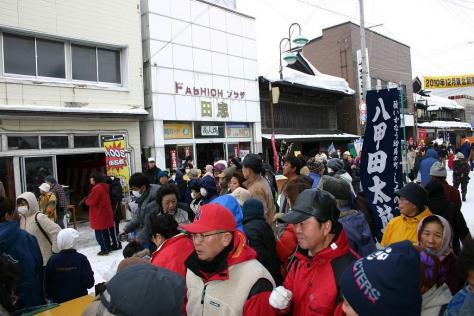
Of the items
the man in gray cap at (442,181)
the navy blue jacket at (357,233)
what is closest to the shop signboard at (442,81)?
the man in gray cap at (442,181)

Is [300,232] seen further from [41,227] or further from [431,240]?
[41,227]

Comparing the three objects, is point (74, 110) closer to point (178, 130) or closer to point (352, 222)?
point (178, 130)

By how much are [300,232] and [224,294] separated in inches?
22.9

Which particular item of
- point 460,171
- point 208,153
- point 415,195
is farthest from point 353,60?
point 415,195

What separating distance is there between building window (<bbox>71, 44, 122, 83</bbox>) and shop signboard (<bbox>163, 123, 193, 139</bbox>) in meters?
A: 2.43

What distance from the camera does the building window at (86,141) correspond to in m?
11.0

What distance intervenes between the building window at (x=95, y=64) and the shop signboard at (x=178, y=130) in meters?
Answer: 2.43

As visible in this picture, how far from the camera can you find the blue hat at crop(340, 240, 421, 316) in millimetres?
1456

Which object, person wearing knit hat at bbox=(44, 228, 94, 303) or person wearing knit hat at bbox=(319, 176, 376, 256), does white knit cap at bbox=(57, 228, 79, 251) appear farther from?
person wearing knit hat at bbox=(319, 176, 376, 256)

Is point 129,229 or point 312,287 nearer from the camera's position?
point 312,287

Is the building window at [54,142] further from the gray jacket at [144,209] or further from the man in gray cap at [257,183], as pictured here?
the man in gray cap at [257,183]

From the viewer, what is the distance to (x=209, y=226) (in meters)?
2.18

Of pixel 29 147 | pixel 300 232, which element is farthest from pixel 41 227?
pixel 29 147

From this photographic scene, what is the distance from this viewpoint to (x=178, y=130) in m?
13.9
